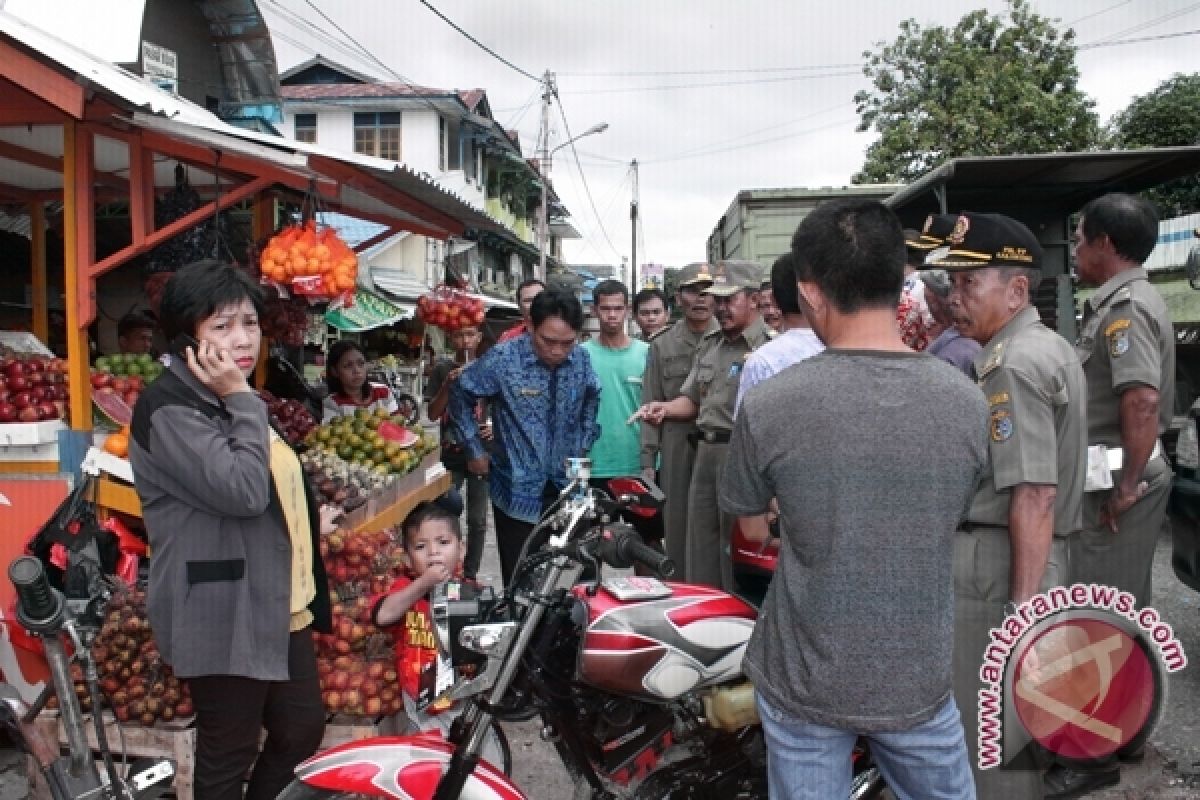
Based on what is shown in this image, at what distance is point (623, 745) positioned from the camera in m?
2.54

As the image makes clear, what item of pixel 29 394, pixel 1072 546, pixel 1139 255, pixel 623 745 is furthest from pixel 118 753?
pixel 1139 255

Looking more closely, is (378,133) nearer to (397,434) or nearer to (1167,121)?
(1167,121)

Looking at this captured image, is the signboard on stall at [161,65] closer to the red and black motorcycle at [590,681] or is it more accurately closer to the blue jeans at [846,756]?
the red and black motorcycle at [590,681]

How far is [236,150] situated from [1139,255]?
373 centimetres

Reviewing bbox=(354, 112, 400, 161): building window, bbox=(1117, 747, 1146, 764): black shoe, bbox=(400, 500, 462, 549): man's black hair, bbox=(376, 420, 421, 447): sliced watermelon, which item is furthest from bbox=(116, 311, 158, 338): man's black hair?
bbox=(354, 112, 400, 161): building window

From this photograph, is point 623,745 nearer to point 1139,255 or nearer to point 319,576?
point 319,576

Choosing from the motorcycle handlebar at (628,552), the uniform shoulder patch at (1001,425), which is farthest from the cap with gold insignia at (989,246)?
the motorcycle handlebar at (628,552)

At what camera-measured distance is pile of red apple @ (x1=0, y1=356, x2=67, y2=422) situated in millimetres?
4121

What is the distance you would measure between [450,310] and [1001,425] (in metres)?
4.45

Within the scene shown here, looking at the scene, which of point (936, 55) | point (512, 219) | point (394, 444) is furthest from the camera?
point (512, 219)

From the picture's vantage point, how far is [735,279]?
194 inches

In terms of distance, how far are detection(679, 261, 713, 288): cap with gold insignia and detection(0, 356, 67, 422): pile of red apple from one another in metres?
3.33

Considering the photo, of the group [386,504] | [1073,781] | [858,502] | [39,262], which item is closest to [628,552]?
[858,502]

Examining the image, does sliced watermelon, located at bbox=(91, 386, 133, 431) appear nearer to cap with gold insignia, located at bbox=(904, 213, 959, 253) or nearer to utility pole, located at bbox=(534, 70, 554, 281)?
cap with gold insignia, located at bbox=(904, 213, 959, 253)
